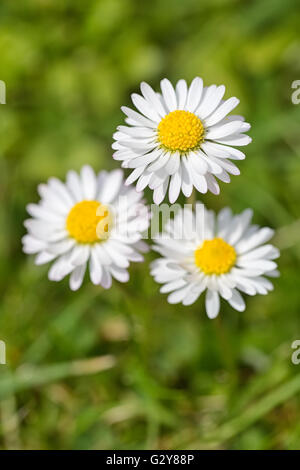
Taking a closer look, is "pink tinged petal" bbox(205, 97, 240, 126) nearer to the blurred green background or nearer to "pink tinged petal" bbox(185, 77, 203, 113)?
"pink tinged petal" bbox(185, 77, 203, 113)

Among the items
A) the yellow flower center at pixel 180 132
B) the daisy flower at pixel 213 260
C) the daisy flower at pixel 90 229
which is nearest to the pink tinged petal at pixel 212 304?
the daisy flower at pixel 213 260

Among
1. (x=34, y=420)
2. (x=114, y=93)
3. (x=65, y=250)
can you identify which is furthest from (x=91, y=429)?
(x=114, y=93)

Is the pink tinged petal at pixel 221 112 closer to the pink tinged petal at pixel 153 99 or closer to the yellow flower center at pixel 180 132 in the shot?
the yellow flower center at pixel 180 132

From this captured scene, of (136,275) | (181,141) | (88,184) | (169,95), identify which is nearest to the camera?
(181,141)

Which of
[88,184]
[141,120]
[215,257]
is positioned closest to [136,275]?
[88,184]

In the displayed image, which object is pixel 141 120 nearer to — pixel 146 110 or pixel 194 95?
pixel 146 110

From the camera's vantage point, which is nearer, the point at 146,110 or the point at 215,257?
the point at 146,110
